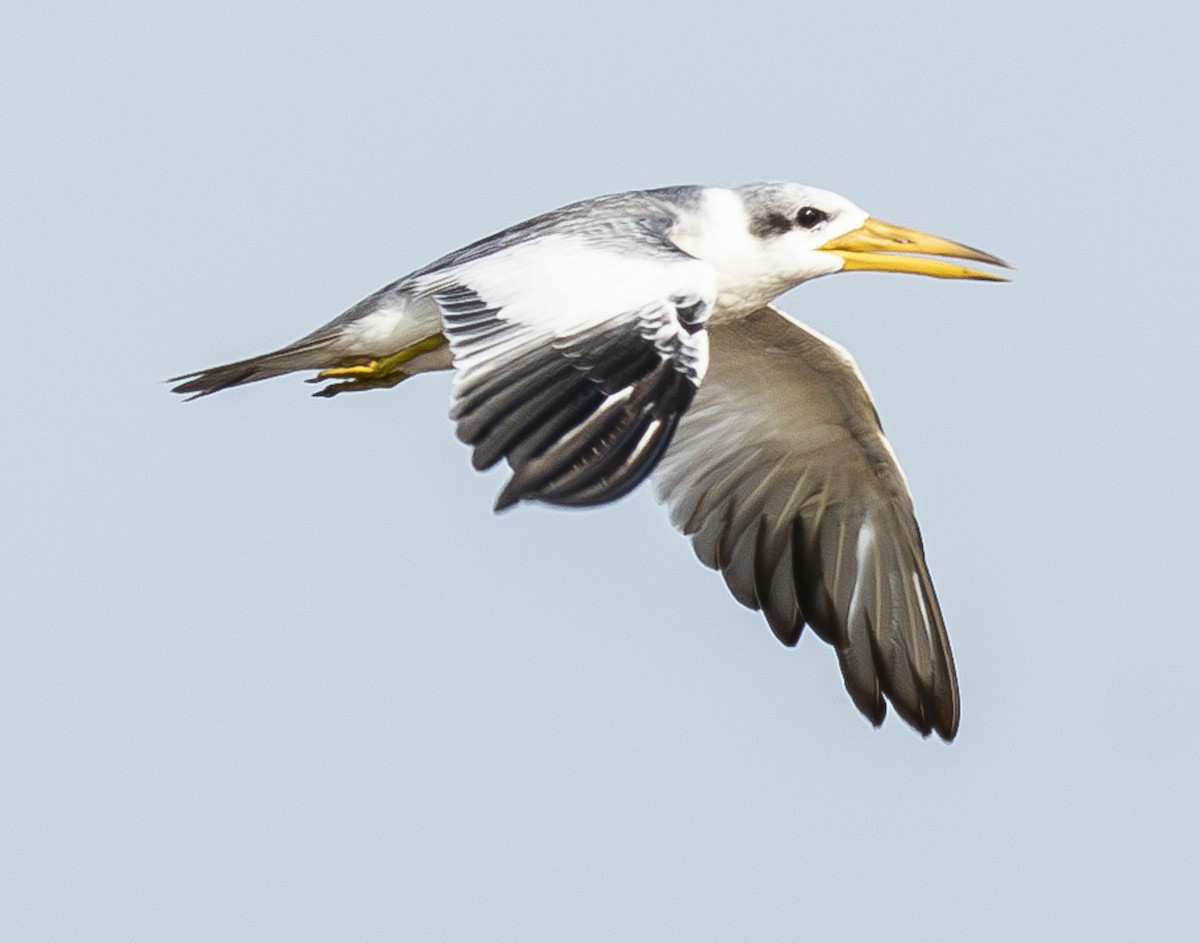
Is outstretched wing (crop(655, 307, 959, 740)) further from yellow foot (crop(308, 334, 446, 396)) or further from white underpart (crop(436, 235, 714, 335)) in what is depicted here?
white underpart (crop(436, 235, 714, 335))

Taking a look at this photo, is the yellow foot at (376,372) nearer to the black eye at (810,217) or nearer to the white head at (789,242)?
the white head at (789,242)

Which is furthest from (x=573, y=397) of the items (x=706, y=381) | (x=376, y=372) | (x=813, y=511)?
(x=813, y=511)

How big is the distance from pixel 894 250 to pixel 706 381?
180 centimetres

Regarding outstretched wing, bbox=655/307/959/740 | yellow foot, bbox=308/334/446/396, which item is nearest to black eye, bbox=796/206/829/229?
outstretched wing, bbox=655/307/959/740

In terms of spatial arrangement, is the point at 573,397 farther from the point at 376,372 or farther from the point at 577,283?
the point at 376,372

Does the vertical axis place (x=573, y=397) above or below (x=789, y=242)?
below

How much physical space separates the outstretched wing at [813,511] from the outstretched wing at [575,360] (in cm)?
254

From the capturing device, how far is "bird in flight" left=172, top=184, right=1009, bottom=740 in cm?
938

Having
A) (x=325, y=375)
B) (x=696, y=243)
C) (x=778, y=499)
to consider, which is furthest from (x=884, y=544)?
(x=325, y=375)

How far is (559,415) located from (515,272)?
4.85 feet

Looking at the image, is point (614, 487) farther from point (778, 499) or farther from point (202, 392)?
point (778, 499)

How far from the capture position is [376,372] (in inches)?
471

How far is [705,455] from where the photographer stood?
13.6 m

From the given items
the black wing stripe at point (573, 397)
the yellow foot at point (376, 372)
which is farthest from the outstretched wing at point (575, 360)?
the yellow foot at point (376, 372)
